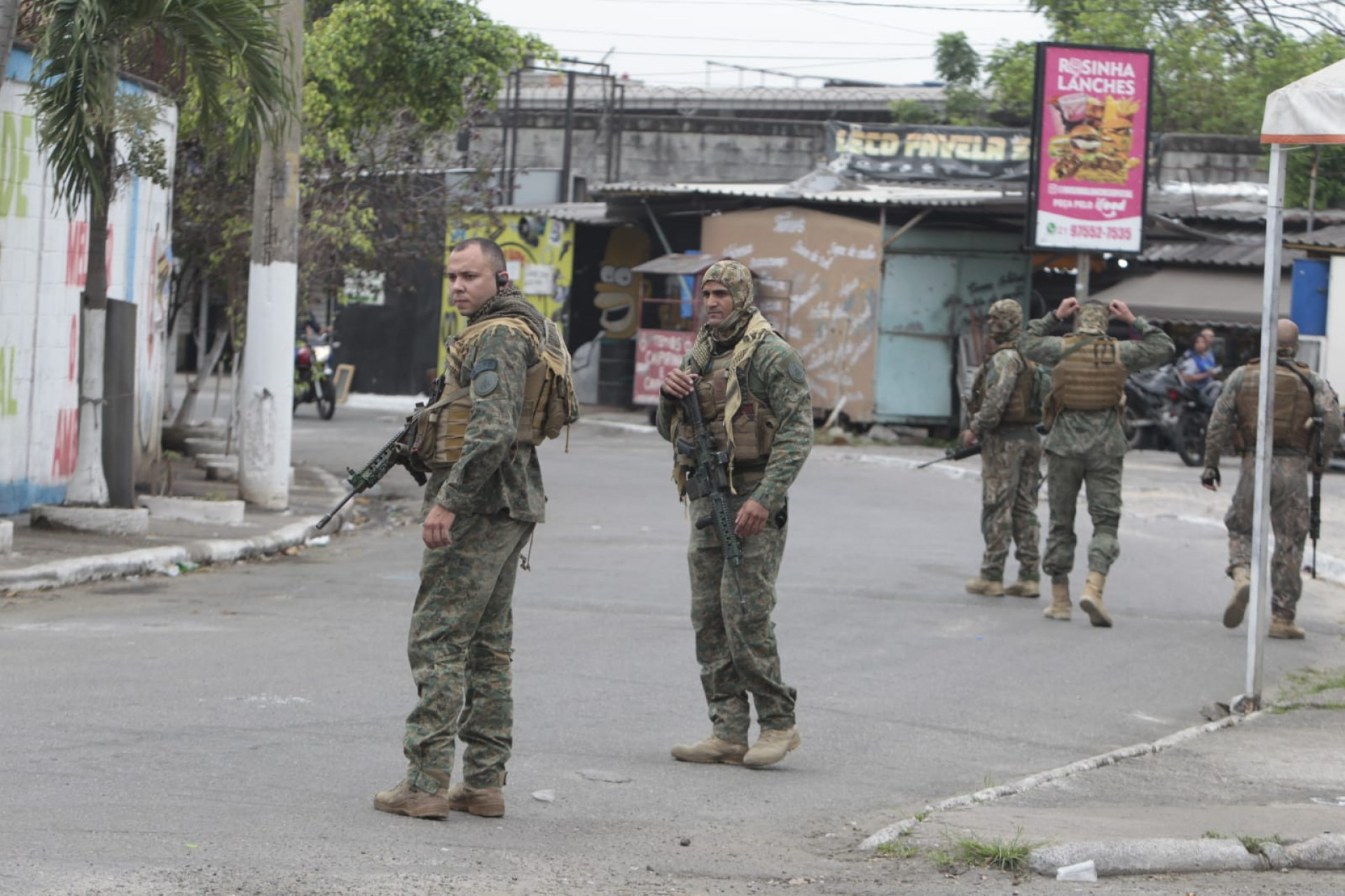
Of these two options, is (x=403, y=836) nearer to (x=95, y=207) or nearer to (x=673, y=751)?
(x=673, y=751)

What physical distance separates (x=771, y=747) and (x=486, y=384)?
2033 millimetres

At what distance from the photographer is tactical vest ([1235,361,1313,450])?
9914mm

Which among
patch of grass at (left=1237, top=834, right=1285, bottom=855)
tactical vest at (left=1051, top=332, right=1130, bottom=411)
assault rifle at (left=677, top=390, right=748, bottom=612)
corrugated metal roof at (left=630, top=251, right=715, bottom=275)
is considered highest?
corrugated metal roof at (left=630, top=251, right=715, bottom=275)

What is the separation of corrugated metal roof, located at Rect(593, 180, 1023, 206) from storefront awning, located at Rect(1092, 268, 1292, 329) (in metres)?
2.38

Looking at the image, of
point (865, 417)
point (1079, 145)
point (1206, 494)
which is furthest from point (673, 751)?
point (865, 417)

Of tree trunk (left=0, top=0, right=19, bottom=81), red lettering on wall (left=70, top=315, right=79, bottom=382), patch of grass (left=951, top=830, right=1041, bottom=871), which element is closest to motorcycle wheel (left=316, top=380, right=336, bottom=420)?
red lettering on wall (left=70, top=315, right=79, bottom=382)

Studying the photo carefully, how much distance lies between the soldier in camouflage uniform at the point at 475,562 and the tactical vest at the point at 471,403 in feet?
0.04

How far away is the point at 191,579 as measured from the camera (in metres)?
11.3

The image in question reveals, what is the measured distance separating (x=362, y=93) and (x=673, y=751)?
15.7m

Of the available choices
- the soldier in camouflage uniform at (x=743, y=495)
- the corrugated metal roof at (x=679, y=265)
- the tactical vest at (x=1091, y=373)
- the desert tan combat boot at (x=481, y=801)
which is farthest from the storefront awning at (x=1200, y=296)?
the desert tan combat boot at (x=481, y=801)

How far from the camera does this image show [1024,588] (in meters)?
11.7

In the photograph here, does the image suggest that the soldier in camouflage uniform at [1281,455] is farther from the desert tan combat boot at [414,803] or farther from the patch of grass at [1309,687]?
the desert tan combat boot at [414,803]

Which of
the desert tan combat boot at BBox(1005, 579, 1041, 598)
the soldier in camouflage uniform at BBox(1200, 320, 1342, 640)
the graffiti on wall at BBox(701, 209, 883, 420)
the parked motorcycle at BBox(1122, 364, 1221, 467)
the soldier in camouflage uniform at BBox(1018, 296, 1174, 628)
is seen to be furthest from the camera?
the graffiti on wall at BBox(701, 209, 883, 420)

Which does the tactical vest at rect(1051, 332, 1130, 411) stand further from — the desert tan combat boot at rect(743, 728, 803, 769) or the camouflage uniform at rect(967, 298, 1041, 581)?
the desert tan combat boot at rect(743, 728, 803, 769)
